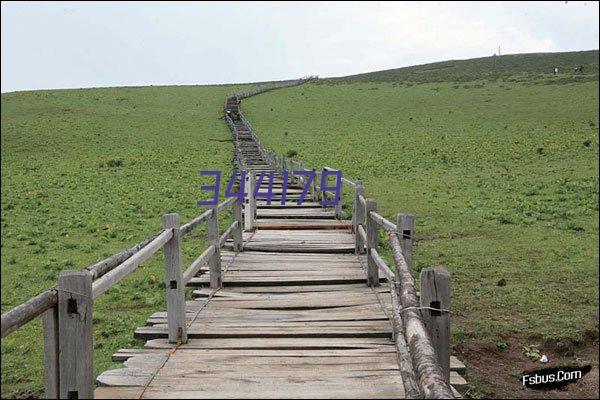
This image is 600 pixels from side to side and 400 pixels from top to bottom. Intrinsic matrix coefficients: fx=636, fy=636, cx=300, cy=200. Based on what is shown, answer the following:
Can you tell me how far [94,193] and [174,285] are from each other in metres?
14.7

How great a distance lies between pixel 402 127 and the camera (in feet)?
125

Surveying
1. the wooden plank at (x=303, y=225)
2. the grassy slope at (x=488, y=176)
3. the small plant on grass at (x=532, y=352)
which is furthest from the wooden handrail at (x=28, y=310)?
the wooden plank at (x=303, y=225)

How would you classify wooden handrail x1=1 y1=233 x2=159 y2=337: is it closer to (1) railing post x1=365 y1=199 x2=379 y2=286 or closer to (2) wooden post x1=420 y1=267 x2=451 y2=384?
(2) wooden post x1=420 y1=267 x2=451 y2=384

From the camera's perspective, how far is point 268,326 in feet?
18.8

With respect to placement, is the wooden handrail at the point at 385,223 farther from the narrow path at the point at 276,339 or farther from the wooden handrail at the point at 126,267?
the wooden handrail at the point at 126,267

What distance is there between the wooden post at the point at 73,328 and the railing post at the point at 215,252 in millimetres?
4186

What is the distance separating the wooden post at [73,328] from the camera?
2844 mm

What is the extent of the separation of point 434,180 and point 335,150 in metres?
10.1

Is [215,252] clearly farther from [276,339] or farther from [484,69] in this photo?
[484,69]

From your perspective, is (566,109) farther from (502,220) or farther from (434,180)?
(502,220)

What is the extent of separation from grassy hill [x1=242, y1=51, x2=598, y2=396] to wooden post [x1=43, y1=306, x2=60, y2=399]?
4.56m

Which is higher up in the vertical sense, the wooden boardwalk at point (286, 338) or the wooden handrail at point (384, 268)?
the wooden handrail at point (384, 268)

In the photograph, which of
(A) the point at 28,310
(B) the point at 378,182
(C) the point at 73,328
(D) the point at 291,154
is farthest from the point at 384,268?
(D) the point at 291,154

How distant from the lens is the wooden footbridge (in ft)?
9.36
